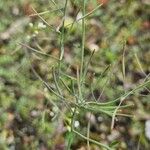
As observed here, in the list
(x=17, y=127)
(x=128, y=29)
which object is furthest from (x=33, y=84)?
(x=128, y=29)

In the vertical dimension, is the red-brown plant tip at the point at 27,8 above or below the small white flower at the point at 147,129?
above

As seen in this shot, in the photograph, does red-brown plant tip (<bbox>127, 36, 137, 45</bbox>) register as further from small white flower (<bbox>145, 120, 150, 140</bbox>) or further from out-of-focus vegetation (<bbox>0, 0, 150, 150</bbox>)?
small white flower (<bbox>145, 120, 150, 140</bbox>)

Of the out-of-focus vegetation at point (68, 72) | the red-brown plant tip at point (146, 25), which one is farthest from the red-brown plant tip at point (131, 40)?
the red-brown plant tip at point (146, 25)

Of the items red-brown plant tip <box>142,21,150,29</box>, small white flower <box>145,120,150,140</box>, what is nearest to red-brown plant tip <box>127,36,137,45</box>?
red-brown plant tip <box>142,21,150,29</box>

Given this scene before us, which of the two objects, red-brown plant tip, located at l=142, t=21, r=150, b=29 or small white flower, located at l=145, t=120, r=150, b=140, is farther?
red-brown plant tip, located at l=142, t=21, r=150, b=29

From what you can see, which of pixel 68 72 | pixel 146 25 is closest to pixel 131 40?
pixel 146 25

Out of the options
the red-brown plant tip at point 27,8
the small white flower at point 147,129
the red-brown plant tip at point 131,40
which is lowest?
the small white flower at point 147,129

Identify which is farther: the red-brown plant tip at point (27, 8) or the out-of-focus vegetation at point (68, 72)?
the red-brown plant tip at point (27, 8)

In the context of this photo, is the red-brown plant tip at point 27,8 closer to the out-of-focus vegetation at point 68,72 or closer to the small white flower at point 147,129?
the out-of-focus vegetation at point 68,72

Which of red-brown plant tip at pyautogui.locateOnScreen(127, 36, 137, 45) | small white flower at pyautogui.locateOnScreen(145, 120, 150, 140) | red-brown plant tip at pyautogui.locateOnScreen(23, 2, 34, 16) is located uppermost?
red-brown plant tip at pyautogui.locateOnScreen(23, 2, 34, 16)

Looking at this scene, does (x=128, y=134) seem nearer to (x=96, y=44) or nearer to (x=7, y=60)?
(x=96, y=44)
